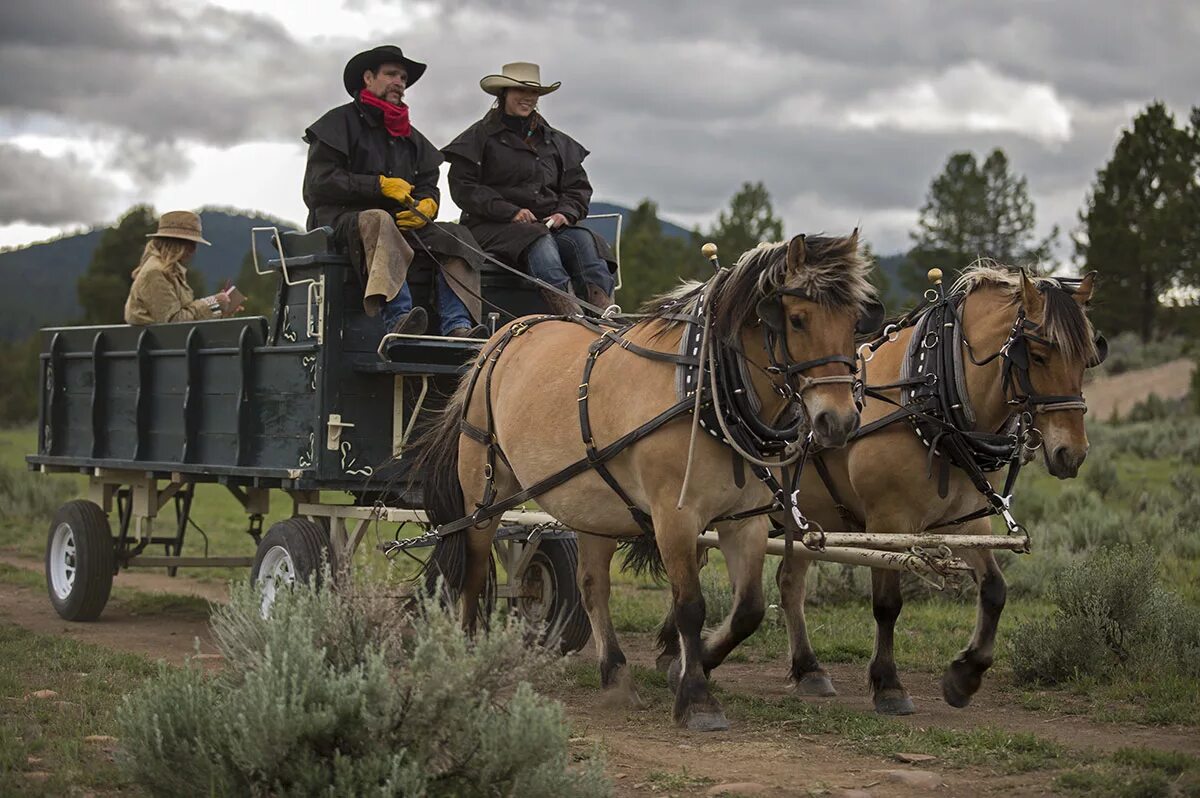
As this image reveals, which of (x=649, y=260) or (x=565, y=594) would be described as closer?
(x=565, y=594)

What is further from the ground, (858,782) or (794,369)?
(794,369)

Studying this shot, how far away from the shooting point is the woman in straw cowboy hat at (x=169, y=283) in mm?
10227

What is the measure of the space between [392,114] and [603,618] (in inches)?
139

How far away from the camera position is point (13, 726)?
6020 mm

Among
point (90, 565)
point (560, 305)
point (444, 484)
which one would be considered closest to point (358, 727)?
point (444, 484)

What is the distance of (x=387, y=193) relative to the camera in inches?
334

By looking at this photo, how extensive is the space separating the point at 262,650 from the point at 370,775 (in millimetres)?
858

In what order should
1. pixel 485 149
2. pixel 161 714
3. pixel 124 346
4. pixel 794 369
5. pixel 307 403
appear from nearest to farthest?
pixel 161 714, pixel 794 369, pixel 307 403, pixel 485 149, pixel 124 346

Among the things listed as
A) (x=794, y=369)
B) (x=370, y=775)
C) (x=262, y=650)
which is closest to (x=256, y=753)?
(x=370, y=775)

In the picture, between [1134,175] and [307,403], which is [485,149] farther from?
[1134,175]

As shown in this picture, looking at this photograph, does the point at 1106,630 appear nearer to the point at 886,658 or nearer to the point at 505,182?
the point at 886,658

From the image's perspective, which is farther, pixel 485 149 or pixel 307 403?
pixel 485 149

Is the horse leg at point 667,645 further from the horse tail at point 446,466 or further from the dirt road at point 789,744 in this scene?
the horse tail at point 446,466

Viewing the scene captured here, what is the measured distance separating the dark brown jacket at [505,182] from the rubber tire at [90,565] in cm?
371
